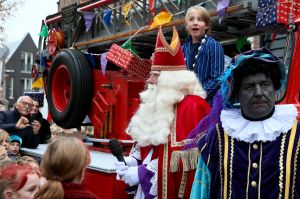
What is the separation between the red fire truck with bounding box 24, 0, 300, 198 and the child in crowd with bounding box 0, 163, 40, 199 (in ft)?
3.04

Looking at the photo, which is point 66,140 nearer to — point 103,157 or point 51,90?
point 103,157

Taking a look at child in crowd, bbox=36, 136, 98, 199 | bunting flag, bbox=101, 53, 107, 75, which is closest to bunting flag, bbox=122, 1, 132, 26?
bunting flag, bbox=101, 53, 107, 75

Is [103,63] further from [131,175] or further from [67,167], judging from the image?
[67,167]

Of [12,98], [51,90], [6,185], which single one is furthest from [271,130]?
[12,98]

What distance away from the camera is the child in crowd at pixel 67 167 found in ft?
7.40

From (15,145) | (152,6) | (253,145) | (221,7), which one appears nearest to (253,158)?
(253,145)

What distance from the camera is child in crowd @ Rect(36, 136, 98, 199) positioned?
226 centimetres

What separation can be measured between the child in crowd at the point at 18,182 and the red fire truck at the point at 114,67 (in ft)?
3.04

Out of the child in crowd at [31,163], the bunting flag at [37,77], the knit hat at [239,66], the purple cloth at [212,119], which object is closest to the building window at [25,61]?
the bunting flag at [37,77]

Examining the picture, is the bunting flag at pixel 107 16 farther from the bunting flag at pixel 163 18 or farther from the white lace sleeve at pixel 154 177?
the white lace sleeve at pixel 154 177

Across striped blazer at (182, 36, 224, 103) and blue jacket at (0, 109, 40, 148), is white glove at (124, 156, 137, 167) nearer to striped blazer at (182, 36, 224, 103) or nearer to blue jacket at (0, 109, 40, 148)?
striped blazer at (182, 36, 224, 103)

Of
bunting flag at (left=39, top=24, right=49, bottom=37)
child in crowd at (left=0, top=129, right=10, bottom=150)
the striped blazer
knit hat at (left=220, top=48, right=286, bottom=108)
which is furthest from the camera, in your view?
bunting flag at (left=39, top=24, right=49, bottom=37)

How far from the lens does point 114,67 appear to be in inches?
203

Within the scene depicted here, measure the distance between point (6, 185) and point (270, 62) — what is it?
1.53 meters
